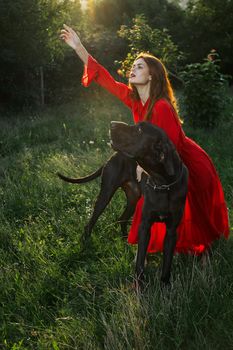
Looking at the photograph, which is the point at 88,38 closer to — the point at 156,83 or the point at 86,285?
the point at 156,83

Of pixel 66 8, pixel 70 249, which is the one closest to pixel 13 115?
pixel 66 8

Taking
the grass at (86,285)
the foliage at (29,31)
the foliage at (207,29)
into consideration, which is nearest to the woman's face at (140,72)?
the grass at (86,285)

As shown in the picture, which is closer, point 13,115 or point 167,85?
point 167,85

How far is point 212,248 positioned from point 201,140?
4161 millimetres

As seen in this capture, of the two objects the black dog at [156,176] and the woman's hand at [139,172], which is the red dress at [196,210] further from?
the black dog at [156,176]

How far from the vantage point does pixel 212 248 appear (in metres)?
3.61

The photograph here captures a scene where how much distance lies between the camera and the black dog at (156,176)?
262 centimetres

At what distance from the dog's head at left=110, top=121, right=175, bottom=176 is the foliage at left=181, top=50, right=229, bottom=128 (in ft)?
19.7

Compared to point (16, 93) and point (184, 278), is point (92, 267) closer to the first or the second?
point (184, 278)

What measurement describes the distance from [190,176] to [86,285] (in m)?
1.28

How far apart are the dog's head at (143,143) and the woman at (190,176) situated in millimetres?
697

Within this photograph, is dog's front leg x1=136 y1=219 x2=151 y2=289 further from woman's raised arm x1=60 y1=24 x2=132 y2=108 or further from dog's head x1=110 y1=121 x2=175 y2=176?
woman's raised arm x1=60 y1=24 x2=132 y2=108

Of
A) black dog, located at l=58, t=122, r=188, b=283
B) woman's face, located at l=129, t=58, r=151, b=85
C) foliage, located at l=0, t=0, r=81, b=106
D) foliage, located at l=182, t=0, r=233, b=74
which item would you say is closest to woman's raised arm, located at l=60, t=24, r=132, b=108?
woman's face, located at l=129, t=58, r=151, b=85

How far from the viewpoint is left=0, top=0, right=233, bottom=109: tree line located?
10.8 meters
